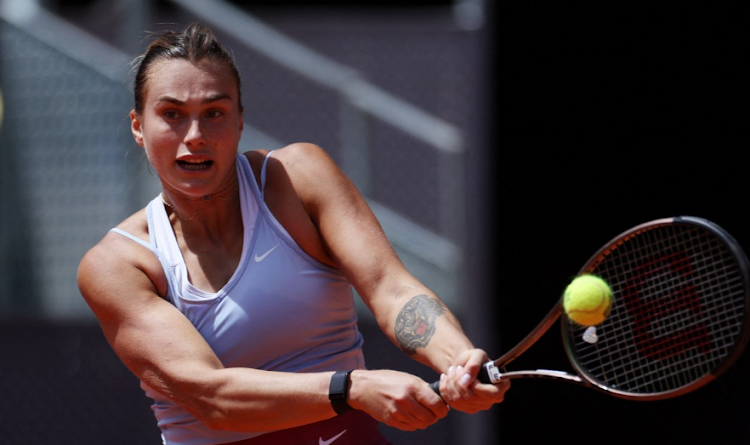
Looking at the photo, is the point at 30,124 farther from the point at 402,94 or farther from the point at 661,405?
the point at 661,405

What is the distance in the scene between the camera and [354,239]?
2402mm

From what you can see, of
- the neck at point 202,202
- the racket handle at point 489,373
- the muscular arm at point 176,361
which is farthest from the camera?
the neck at point 202,202

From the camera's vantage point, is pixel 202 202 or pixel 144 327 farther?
pixel 202 202

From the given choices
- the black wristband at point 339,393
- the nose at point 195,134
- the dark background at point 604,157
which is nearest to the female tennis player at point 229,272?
the nose at point 195,134

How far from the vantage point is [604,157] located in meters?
3.38

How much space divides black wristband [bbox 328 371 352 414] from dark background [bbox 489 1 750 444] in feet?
4.49

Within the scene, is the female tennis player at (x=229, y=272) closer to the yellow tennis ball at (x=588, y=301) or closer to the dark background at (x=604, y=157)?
the yellow tennis ball at (x=588, y=301)

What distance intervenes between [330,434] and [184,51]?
2.99 ft

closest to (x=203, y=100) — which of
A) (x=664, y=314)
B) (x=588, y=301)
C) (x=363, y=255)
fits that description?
(x=363, y=255)

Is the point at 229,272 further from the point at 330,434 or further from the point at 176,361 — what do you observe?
the point at 330,434

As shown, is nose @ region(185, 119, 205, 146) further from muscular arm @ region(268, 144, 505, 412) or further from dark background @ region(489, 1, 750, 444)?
dark background @ region(489, 1, 750, 444)

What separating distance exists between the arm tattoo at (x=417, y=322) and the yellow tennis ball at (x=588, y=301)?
0.91 feet

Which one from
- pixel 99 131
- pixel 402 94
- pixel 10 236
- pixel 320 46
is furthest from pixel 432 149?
pixel 10 236

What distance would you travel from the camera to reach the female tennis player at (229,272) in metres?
2.34
